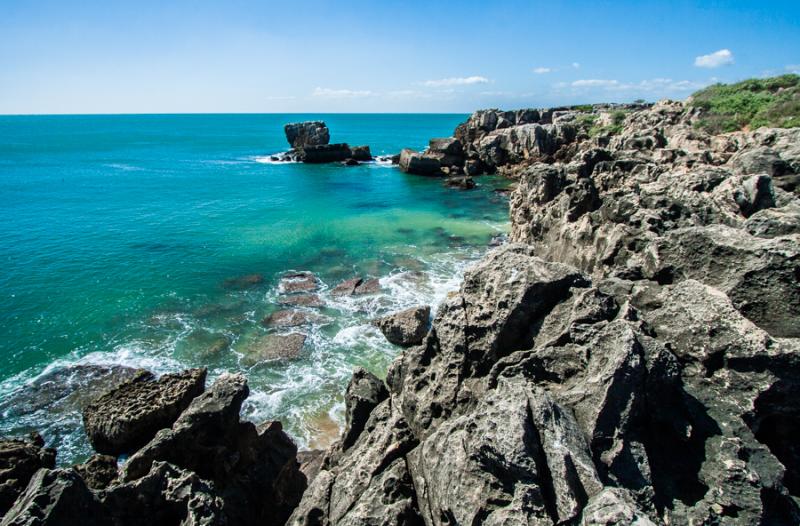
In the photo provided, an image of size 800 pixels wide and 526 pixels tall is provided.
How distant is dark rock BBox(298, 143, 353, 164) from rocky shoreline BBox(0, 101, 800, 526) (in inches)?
3616

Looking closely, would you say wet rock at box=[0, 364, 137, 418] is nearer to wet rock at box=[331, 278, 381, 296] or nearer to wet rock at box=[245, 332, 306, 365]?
wet rock at box=[245, 332, 306, 365]

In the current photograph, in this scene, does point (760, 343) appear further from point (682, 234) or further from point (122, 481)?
point (122, 481)

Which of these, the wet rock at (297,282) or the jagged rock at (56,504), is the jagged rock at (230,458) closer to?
the jagged rock at (56,504)

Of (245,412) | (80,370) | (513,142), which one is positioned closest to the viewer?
(245,412)

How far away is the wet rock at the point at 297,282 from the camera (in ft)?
107

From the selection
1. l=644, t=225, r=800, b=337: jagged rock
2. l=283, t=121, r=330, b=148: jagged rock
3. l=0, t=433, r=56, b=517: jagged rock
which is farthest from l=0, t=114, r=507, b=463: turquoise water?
l=283, t=121, r=330, b=148: jagged rock

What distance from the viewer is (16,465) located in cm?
1166

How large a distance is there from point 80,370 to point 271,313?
10651mm

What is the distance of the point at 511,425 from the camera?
710 centimetres

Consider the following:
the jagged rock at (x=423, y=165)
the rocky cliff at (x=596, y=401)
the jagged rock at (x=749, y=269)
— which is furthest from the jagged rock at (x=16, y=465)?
the jagged rock at (x=423, y=165)

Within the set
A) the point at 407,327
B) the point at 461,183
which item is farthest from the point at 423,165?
the point at 407,327

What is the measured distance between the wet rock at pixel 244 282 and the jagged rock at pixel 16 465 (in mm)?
20342

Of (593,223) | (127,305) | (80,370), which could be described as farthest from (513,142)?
(80,370)

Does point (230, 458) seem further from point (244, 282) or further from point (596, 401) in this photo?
point (244, 282)
